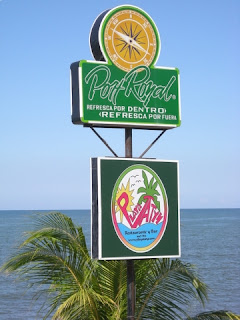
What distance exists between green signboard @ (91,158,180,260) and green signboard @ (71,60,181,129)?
668 mm

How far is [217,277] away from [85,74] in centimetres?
4334

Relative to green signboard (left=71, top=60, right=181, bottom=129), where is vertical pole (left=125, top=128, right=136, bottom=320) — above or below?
below

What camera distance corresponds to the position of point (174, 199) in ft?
42.8

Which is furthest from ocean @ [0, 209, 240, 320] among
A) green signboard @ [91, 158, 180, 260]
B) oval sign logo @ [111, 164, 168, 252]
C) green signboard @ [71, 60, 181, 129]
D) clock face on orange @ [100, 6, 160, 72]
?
clock face on orange @ [100, 6, 160, 72]

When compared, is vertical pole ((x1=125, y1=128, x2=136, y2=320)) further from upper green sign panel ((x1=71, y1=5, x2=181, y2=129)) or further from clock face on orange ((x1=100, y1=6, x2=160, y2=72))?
clock face on orange ((x1=100, y1=6, x2=160, y2=72))

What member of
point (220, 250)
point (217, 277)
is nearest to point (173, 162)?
point (217, 277)

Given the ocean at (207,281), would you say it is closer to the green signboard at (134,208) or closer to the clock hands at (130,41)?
the green signboard at (134,208)

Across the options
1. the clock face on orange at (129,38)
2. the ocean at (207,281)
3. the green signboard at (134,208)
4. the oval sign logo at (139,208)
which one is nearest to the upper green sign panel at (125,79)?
the clock face on orange at (129,38)

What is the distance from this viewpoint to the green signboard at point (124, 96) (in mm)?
12117

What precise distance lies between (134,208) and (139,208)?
9 cm

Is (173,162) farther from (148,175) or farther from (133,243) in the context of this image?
(133,243)

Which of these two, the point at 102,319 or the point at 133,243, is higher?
the point at 133,243

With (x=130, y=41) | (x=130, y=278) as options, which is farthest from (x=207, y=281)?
(x=130, y=41)

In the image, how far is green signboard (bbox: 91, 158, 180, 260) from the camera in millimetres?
12117
